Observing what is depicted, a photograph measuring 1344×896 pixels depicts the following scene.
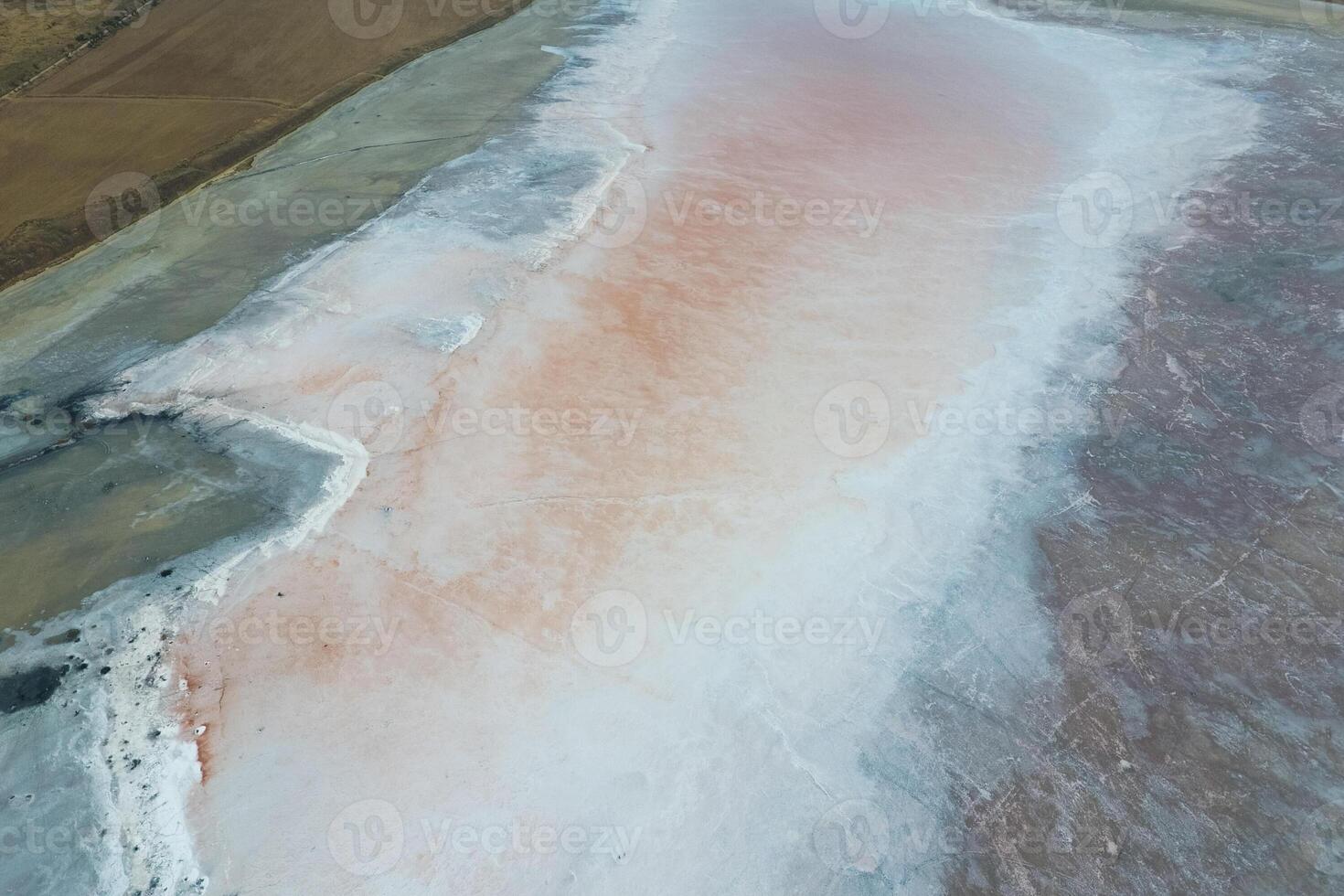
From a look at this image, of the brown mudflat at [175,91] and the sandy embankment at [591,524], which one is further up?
the brown mudflat at [175,91]

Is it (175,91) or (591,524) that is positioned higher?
(175,91)

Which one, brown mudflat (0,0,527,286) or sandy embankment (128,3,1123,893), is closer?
sandy embankment (128,3,1123,893)

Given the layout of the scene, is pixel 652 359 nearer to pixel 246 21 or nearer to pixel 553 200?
pixel 553 200

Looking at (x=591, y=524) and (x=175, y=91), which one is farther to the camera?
(x=175, y=91)

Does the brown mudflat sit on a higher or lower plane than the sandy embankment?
higher

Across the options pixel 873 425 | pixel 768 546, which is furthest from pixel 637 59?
pixel 768 546
